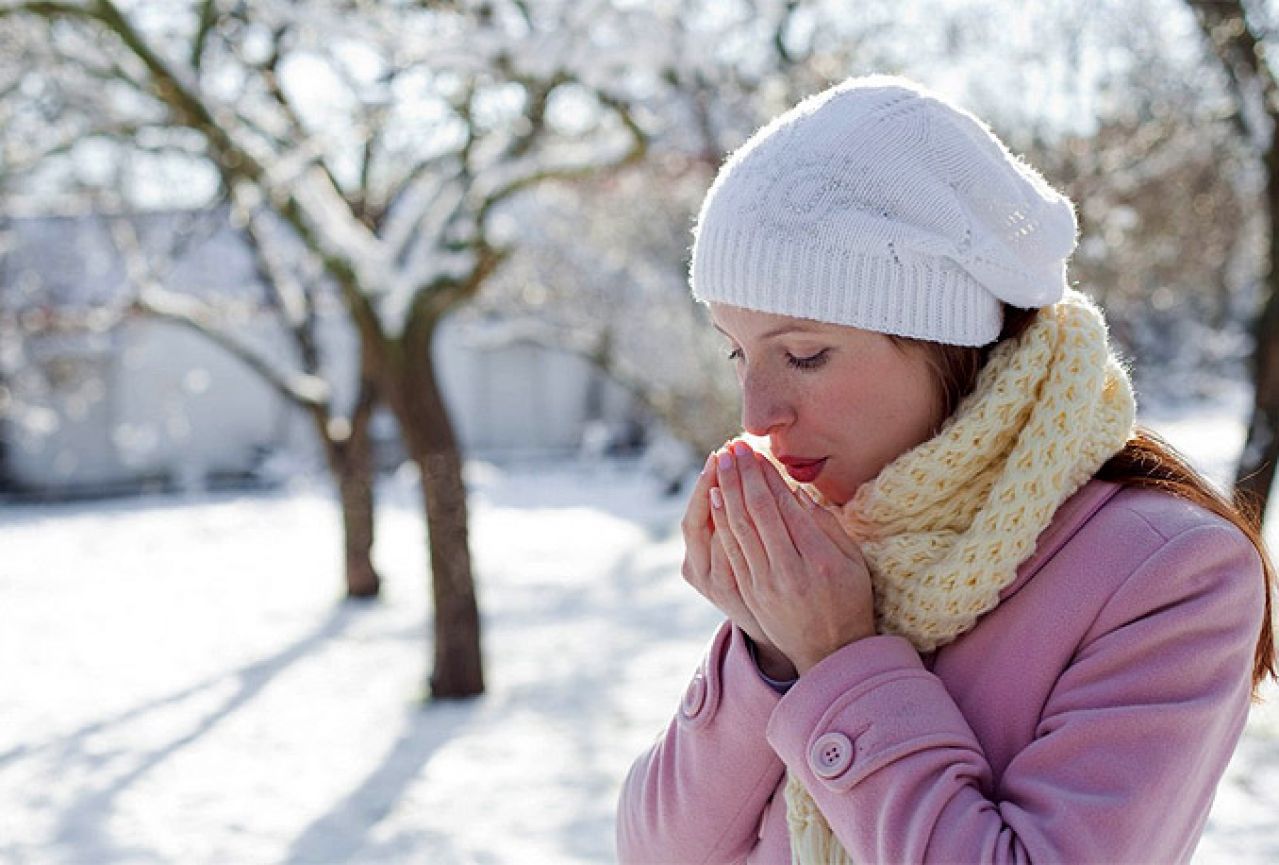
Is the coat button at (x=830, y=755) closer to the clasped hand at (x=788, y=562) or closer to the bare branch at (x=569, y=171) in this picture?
the clasped hand at (x=788, y=562)

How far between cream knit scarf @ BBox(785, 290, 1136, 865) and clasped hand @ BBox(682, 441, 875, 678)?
0.05 meters

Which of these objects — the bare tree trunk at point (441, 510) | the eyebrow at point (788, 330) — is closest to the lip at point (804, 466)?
the eyebrow at point (788, 330)

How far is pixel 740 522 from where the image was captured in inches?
45.3

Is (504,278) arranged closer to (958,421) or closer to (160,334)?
(160,334)

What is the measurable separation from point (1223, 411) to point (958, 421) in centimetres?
2380

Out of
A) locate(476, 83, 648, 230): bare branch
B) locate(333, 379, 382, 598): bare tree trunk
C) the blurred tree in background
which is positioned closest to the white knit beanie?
the blurred tree in background

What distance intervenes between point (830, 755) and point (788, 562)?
0.57 feet

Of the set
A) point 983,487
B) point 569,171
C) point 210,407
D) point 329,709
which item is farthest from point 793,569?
point 210,407

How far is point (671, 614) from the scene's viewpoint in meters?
8.87

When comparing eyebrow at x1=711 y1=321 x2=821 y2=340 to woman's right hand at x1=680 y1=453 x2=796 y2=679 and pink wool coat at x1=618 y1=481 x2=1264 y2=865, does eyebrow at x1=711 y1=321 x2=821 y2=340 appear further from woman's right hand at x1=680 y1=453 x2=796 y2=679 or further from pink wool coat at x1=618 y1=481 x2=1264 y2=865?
pink wool coat at x1=618 y1=481 x2=1264 y2=865

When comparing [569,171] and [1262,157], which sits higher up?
[569,171]

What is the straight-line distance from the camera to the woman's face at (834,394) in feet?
3.90

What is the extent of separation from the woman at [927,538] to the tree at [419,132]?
14.0ft

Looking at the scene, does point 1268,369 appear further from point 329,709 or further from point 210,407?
point 210,407
